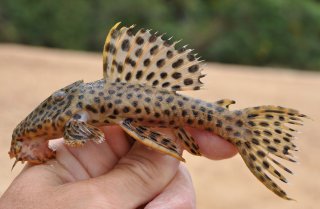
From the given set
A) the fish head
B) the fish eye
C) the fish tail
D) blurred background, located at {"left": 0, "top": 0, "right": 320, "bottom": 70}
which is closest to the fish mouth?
the fish head

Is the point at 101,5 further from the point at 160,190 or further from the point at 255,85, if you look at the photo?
the point at 160,190

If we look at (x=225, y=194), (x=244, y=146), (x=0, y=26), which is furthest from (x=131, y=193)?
(x=0, y=26)

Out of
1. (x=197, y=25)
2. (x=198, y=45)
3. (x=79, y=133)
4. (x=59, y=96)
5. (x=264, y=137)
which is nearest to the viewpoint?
(x=79, y=133)

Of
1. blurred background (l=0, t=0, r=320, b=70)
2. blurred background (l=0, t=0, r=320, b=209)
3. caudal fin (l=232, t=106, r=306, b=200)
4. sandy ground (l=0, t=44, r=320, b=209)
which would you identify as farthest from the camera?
blurred background (l=0, t=0, r=320, b=70)

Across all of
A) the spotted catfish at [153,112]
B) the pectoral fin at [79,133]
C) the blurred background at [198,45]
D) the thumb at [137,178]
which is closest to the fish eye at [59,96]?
the spotted catfish at [153,112]

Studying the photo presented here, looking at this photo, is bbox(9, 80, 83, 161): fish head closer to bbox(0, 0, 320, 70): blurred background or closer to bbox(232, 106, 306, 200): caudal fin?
bbox(232, 106, 306, 200): caudal fin

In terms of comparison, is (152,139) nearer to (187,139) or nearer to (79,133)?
(187,139)

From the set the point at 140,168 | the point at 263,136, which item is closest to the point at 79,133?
the point at 140,168
